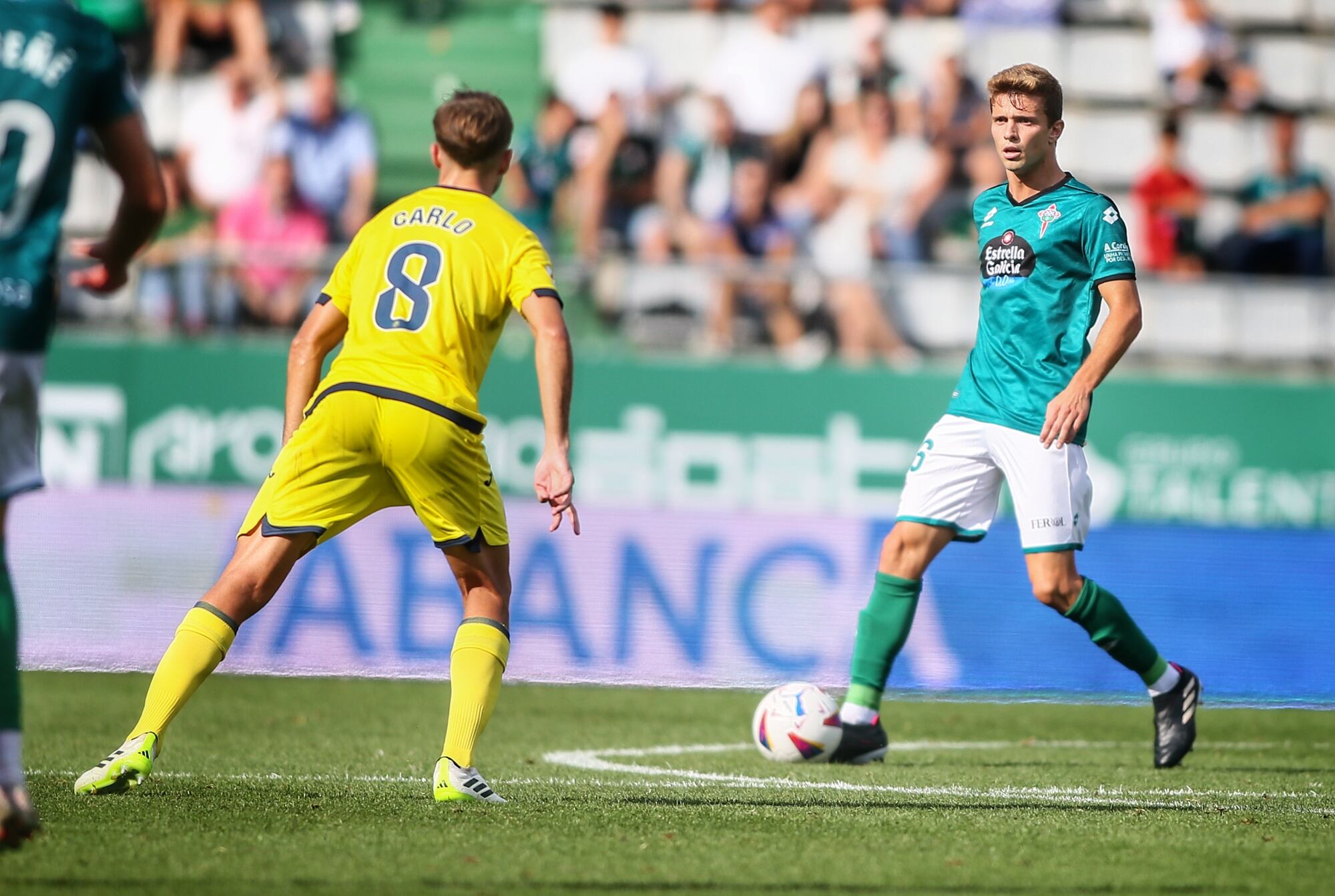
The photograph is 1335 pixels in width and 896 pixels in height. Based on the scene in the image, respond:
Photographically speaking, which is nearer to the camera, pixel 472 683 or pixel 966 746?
pixel 472 683

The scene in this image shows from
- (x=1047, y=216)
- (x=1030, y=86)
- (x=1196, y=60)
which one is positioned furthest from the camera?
(x=1196, y=60)

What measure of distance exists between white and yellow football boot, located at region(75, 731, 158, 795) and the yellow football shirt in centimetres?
110

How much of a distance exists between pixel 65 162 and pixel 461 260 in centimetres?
125

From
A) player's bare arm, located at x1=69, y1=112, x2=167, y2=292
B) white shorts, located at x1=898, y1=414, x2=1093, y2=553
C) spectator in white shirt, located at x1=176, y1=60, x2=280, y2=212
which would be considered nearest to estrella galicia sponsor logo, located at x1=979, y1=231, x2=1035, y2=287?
white shorts, located at x1=898, y1=414, x2=1093, y2=553

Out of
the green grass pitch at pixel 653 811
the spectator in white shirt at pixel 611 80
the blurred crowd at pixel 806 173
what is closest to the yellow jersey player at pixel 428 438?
the green grass pitch at pixel 653 811

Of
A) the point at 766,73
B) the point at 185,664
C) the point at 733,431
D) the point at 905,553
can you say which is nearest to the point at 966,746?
the point at 905,553

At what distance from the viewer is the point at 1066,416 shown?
6.09 m

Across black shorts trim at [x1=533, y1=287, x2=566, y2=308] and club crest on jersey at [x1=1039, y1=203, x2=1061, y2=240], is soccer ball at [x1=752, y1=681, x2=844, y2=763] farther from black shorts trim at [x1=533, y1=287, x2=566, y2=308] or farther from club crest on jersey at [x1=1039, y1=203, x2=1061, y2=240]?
black shorts trim at [x1=533, y1=287, x2=566, y2=308]

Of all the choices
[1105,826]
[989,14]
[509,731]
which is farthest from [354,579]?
[989,14]

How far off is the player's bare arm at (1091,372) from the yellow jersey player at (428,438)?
1.77 metres

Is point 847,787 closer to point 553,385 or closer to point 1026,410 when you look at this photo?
point 1026,410

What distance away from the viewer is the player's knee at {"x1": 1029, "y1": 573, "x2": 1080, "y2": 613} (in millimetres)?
6508

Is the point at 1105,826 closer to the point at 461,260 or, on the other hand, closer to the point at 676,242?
the point at 461,260

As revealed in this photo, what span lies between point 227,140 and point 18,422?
34.6ft
